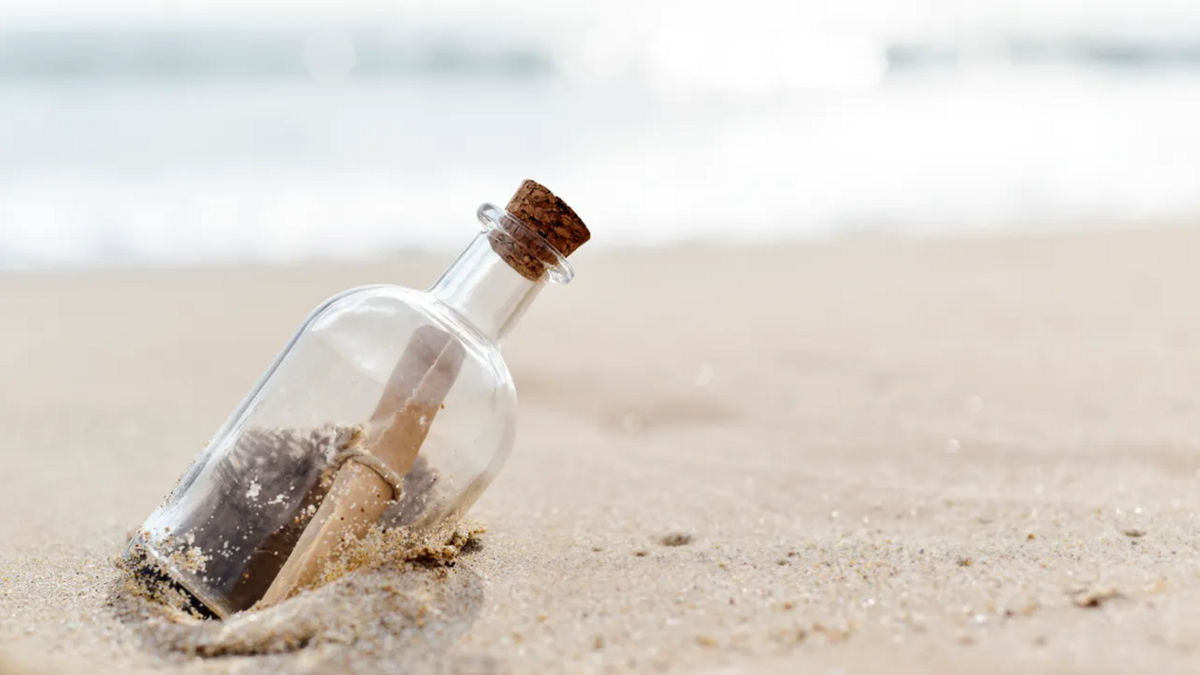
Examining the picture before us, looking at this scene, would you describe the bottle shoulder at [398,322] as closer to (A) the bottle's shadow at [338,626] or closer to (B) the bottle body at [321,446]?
(B) the bottle body at [321,446]

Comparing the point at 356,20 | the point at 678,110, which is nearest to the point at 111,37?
the point at 356,20

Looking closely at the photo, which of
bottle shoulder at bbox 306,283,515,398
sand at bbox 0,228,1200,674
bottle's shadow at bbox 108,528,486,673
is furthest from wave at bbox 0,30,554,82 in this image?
bottle's shadow at bbox 108,528,486,673

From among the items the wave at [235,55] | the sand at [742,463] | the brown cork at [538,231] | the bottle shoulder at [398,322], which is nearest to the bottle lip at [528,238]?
the brown cork at [538,231]

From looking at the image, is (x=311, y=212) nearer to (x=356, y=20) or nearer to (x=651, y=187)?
(x=651, y=187)

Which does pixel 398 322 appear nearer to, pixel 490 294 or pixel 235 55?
pixel 490 294

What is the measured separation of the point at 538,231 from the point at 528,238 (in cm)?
2

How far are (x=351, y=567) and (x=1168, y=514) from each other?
1365 mm

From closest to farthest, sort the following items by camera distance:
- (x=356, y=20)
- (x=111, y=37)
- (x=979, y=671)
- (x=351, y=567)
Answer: (x=979, y=671), (x=351, y=567), (x=111, y=37), (x=356, y=20)

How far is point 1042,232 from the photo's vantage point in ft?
17.3

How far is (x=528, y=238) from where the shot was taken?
1.45 metres

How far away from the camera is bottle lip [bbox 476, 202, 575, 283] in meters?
1.44

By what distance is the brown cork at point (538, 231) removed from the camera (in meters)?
1.43

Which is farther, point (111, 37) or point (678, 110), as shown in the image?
point (111, 37)

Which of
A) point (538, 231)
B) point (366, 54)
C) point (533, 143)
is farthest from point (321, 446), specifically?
point (366, 54)
